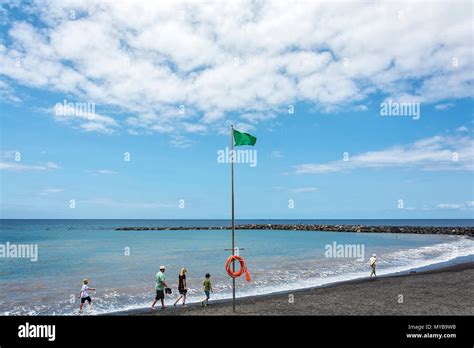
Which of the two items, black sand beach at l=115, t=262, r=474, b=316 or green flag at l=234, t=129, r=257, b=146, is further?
black sand beach at l=115, t=262, r=474, b=316

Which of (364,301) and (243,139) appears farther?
(364,301)

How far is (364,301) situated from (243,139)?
10217mm

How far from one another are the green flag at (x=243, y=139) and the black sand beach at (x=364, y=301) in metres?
7.17

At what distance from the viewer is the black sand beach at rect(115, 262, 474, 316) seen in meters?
15.7

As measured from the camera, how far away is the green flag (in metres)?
14.9

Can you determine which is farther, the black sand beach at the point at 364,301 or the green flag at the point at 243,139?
the black sand beach at the point at 364,301

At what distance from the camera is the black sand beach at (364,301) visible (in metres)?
15.7

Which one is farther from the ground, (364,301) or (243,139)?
(243,139)

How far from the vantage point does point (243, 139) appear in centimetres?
1503

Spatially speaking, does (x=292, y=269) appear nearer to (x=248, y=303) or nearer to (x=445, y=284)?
(x=445, y=284)

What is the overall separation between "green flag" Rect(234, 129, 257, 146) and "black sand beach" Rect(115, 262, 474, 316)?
7.17 m

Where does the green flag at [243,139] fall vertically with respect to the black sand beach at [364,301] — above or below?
above

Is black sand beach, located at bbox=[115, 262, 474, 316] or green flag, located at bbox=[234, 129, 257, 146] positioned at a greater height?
green flag, located at bbox=[234, 129, 257, 146]

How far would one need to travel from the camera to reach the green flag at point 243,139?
14.9 m
